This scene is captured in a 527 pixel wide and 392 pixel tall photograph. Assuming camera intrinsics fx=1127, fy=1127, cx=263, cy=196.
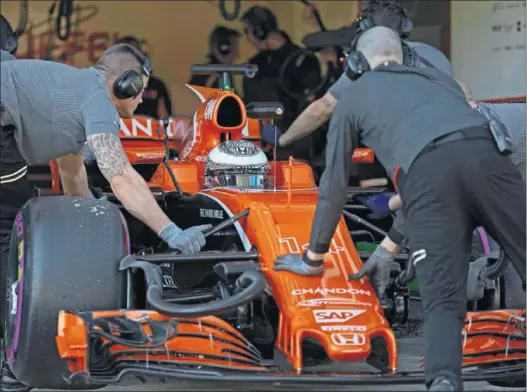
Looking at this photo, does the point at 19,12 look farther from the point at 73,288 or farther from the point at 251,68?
the point at 73,288

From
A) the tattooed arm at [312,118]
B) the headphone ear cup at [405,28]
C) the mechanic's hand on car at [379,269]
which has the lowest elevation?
the mechanic's hand on car at [379,269]

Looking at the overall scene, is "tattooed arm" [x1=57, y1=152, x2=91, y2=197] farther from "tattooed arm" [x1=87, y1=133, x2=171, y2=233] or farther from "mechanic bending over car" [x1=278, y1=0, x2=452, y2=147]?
"mechanic bending over car" [x1=278, y1=0, x2=452, y2=147]

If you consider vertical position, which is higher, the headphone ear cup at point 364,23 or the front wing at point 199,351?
the headphone ear cup at point 364,23

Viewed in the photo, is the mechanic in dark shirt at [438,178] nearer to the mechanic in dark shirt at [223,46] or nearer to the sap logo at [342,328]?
the sap logo at [342,328]

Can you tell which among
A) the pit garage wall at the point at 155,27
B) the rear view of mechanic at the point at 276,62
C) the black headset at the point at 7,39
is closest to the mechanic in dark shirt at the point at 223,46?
the rear view of mechanic at the point at 276,62

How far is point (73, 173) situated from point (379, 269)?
173cm

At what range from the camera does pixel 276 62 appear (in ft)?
38.5

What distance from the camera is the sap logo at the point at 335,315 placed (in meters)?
4.44

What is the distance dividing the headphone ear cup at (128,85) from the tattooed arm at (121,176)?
45 centimetres

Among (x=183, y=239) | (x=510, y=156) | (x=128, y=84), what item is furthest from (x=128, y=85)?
(x=510, y=156)

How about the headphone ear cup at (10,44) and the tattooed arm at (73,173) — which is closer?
the tattooed arm at (73,173)

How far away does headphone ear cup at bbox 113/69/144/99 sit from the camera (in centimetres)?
512

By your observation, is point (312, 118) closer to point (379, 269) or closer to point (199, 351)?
point (379, 269)

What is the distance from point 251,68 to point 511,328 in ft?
8.46
